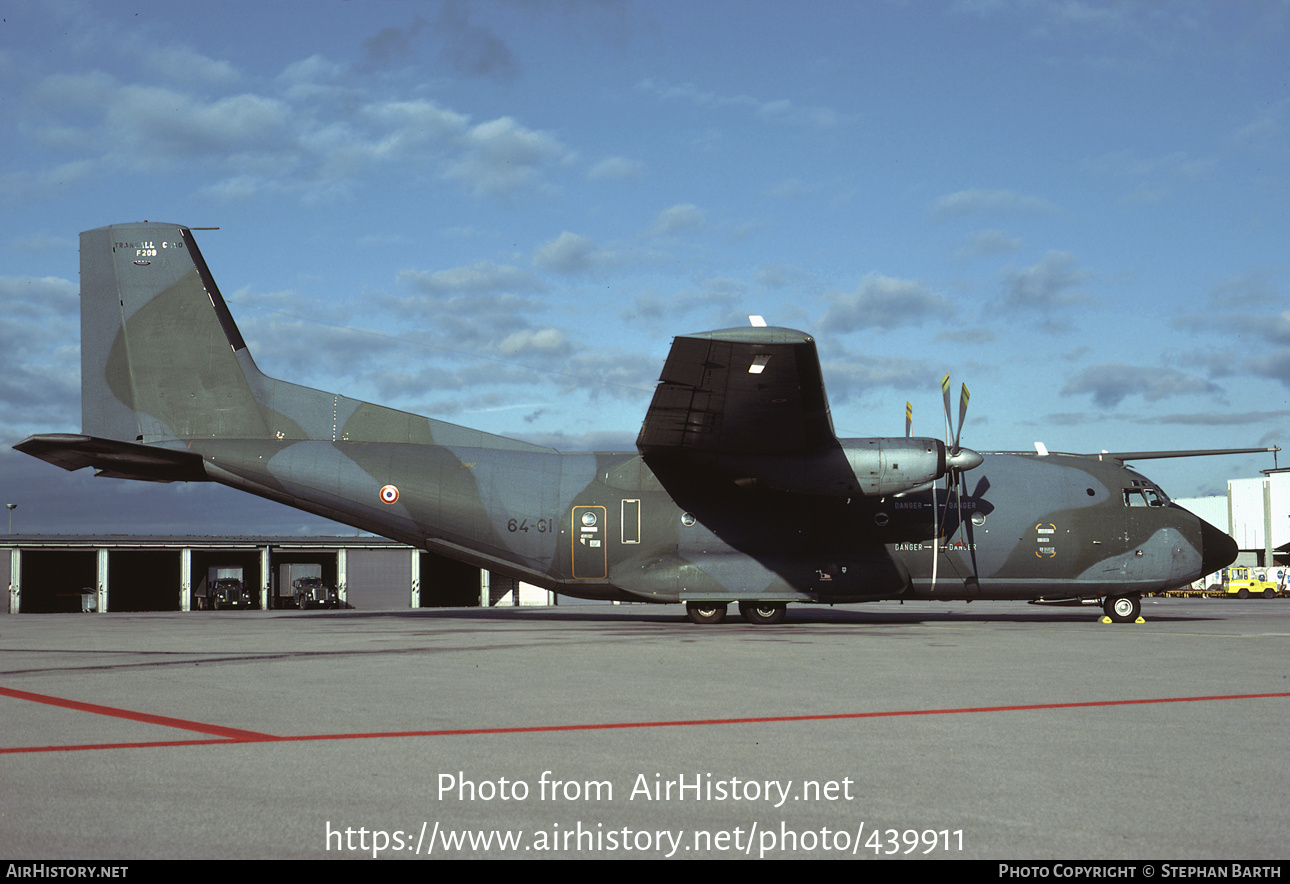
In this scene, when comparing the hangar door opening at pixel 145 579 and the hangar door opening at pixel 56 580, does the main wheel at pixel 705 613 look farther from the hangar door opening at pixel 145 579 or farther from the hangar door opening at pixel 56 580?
the hangar door opening at pixel 145 579

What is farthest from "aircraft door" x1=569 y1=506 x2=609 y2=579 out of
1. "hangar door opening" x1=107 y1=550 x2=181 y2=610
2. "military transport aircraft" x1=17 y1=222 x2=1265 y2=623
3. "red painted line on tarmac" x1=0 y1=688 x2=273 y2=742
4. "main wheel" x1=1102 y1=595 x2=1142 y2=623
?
"hangar door opening" x1=107 y1=550 x2=181 y2=610

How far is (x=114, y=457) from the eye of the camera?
21.8 meters

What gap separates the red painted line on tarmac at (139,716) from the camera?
24.0ft

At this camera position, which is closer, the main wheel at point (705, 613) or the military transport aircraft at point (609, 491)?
the military transport aircraft at point (609, 491)

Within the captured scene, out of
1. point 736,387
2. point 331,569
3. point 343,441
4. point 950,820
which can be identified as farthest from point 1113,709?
point 331,569

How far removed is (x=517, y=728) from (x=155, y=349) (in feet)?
61.3

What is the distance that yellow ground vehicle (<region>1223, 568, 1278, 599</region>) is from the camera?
56094 millimetres

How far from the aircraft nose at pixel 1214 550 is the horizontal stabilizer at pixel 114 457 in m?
23.4

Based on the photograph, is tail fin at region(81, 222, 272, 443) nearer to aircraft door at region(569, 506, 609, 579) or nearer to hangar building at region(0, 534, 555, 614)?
aircraft door at region(569, 506, 609, 579)

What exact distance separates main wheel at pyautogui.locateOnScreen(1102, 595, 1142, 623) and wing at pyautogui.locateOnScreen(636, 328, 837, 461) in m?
8.59

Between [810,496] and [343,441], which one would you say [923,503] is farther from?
[343,441]

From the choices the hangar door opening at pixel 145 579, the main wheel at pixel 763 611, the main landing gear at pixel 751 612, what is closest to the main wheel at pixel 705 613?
the main landing gear at pixel 751 612

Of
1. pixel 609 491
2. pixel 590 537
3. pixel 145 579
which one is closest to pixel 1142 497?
pixel 609 491

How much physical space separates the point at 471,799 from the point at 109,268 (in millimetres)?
21796
